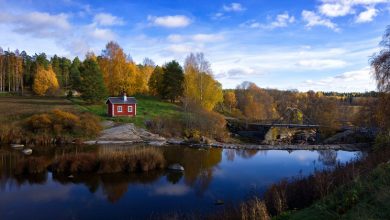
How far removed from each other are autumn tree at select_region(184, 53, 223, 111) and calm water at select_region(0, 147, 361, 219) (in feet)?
87.1

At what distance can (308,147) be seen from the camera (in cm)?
3759

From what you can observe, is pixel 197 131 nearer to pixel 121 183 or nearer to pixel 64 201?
pixel 121 183

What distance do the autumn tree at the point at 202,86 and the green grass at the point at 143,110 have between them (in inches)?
149

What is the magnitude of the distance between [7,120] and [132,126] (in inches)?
565

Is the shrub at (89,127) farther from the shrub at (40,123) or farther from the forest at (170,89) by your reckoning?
the forest at (170,89)

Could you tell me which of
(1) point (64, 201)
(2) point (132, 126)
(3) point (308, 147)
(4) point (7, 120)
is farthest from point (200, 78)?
(1) point (64, 201)

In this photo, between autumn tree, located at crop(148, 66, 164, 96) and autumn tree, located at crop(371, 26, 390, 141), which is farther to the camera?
autumn tree, located at crop(148, 66, 164, 96)

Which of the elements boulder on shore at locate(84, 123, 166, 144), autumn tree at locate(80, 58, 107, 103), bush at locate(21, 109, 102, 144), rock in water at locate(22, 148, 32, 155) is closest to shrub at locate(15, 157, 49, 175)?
rock in water at locate(22, 148, 32, 155)

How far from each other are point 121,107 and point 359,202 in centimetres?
4172

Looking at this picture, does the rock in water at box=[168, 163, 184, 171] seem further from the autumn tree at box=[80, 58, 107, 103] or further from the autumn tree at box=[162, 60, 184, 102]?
the autumn tree at box=[162, 60, 184, 102]

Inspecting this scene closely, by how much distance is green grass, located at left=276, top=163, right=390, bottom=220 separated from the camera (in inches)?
300

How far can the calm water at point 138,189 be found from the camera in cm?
1587

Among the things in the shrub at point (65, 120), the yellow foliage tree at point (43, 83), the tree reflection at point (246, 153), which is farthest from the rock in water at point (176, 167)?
the yellow foliage tree at point (43, 83)

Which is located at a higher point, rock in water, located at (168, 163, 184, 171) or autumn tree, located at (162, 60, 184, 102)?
autumn tree, located at (162, 60, 184, 102)
